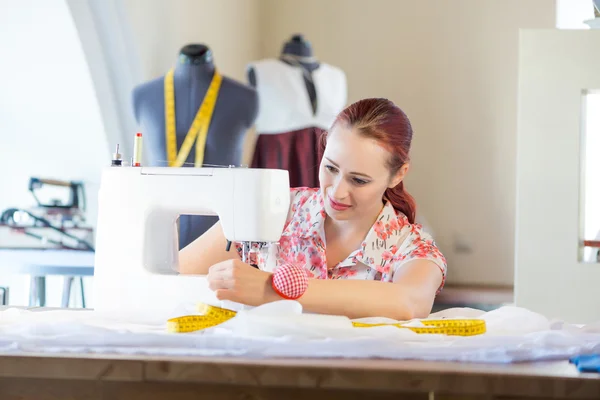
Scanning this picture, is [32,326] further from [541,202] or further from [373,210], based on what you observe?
[541,202]

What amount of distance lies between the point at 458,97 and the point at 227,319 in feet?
12.9

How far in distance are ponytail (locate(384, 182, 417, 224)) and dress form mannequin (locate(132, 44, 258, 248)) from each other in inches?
49.9

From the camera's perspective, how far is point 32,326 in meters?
Answer: 1.32

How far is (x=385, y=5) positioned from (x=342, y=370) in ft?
14.2

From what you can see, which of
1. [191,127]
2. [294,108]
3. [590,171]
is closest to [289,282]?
[191,127]

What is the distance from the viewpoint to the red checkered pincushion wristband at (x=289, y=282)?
1.54m

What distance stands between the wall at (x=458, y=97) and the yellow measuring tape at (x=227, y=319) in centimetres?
367

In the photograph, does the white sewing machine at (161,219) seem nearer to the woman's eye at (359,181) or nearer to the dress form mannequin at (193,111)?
the woman's eye at (359,181)

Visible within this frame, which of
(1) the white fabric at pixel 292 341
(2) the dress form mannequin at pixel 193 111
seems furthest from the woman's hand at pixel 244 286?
(2) the dress form mannequin at pixel 193 111

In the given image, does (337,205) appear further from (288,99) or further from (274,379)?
(288,99)

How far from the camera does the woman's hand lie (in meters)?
1.54

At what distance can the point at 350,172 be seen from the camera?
74.6 inches

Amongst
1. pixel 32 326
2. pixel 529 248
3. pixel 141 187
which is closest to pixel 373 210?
pixel 141 187

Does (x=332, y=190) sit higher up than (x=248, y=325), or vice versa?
(x=332, y=190)
